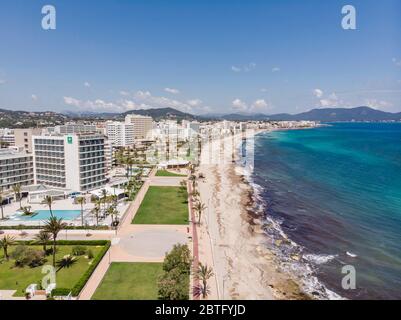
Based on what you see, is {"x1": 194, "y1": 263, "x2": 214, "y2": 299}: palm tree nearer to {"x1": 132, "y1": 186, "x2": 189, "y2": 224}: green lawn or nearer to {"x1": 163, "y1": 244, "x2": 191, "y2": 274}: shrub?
{"x1": 163, "y1": 244, "x2": 191, "y2": 274}: shrub

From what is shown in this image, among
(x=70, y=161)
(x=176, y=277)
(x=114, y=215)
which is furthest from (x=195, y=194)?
(x=176, y=277)

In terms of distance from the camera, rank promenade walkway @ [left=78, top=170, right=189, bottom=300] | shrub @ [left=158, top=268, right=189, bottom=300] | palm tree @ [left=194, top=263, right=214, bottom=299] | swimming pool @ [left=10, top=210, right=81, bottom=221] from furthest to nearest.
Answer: swimming pool @ [left=10, top=210, right=81, bottom=221] < promenade walkway @ [left=78, top=170, right=189, bottom=300] < palm tree @ [left=194, top=263, right=214, bottom=299] < shrub @ [left=158, top=268, right=189, bottom=300]

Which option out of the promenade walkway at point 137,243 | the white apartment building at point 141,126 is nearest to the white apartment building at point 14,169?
the promenade walkway at point 137,243

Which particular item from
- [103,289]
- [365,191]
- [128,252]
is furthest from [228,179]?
[103,289]

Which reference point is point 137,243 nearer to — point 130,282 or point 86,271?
point 86,271

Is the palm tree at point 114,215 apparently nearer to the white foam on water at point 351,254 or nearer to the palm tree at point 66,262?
the palm tree at point 66,262

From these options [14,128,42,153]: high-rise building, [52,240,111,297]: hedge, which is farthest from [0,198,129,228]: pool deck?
[14,128,42,153]: high-rise building
